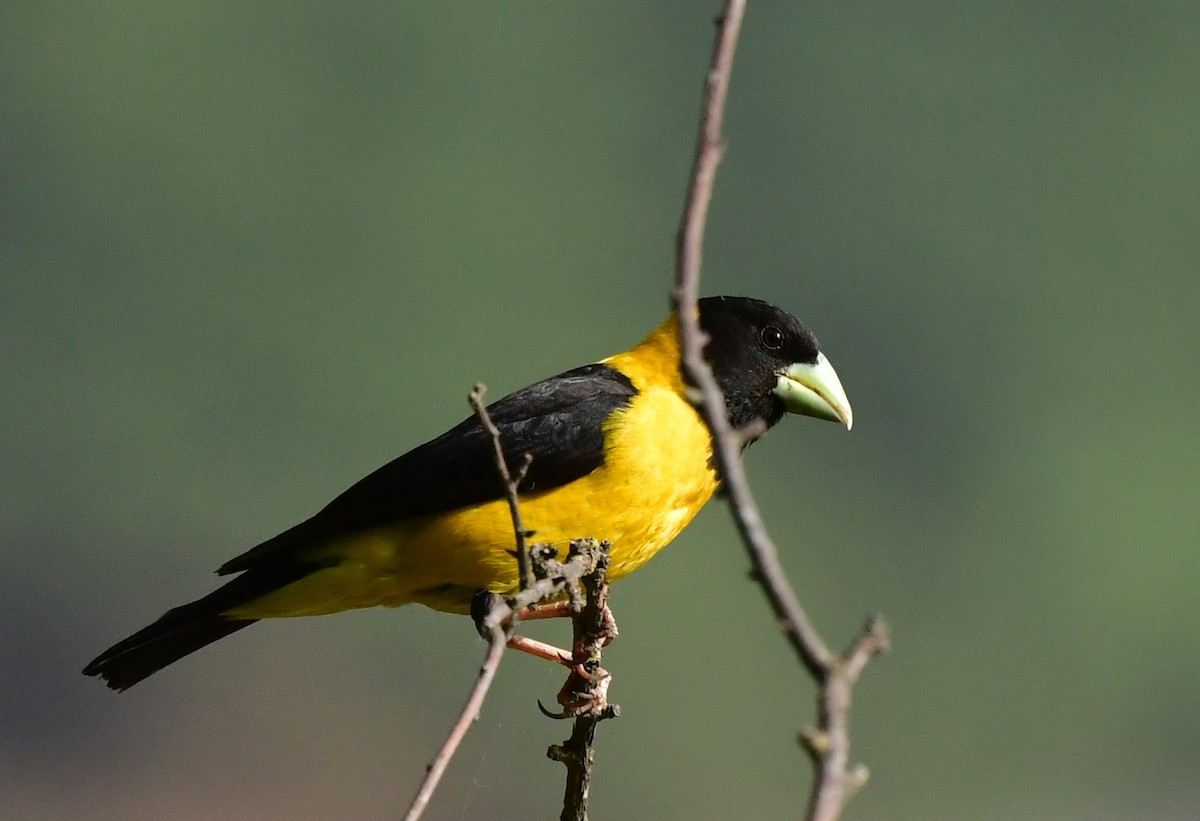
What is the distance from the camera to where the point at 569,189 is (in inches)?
3403

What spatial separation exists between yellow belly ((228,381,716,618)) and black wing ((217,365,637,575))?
1.6 inches

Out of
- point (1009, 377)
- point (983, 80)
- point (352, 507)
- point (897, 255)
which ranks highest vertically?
point (983, 80)

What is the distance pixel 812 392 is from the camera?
5680 mm

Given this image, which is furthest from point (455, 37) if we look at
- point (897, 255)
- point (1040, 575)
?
point (1040, 575)

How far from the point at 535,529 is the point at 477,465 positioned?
402mm

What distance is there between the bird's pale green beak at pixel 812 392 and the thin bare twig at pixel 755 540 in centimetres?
380

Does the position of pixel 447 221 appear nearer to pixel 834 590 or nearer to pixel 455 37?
pixel 455 37

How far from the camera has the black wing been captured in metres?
4.96

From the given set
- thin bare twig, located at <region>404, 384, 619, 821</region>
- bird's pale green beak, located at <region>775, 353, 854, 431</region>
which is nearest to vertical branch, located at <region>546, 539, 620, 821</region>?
thin bare twig, located at <region>404, 384, 619, 821</region>

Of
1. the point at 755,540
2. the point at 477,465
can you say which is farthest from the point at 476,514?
the point at 755,540

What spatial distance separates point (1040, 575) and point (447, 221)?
1251 inches

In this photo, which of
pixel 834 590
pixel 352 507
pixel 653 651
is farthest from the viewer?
pixel 834 590

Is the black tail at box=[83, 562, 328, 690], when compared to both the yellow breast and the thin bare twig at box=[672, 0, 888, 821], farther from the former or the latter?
the thin bare twig at box=[672, 0, 888, 821]

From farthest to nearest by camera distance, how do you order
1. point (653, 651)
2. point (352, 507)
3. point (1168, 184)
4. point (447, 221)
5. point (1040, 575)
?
point (1168, 184) → point (447, 221) → point (1040, 575) → point (653, 651) → point (352, 507)
